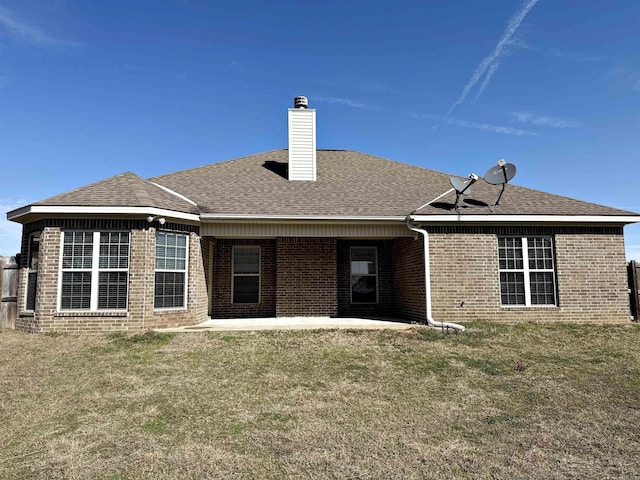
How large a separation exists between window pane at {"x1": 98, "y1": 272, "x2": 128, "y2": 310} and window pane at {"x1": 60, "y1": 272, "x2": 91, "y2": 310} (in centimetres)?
26

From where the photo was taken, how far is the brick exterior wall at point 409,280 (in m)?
11.3

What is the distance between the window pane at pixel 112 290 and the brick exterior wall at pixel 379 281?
639 cm

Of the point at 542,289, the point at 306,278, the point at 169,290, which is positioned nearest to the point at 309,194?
the point at 306,278

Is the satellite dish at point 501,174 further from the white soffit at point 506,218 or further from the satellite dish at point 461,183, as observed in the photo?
the white soffit at point 506,218

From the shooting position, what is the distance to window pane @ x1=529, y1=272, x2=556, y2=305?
1126cm

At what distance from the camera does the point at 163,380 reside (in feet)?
21.0

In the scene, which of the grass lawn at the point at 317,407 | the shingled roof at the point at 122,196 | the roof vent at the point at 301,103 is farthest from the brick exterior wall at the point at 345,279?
the roof vent at the point at 301,103

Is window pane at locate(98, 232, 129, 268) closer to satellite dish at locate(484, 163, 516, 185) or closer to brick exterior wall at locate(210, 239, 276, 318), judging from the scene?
brick exterior wall at locate(210, 239, 276, 318)

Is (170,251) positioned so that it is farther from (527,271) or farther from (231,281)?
(527,271)

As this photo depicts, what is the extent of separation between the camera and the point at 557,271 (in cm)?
1125

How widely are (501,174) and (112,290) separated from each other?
10.5 metres

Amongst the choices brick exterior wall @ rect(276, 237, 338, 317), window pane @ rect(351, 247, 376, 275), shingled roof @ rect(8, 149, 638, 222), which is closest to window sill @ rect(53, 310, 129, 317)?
shingled roof @ rect(8, 149, 638, 222)

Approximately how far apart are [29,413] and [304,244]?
8.49m

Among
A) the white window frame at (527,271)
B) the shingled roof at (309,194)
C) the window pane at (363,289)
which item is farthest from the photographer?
the window pane at (363,289)
